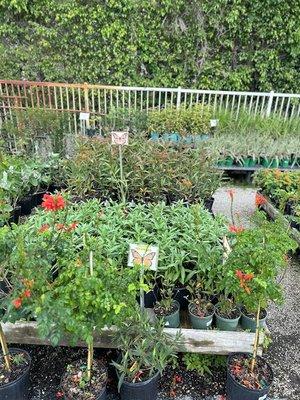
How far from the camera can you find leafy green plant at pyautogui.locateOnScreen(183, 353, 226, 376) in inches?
85.4

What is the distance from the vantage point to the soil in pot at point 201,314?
2176 millimetres

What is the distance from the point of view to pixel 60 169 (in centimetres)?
393

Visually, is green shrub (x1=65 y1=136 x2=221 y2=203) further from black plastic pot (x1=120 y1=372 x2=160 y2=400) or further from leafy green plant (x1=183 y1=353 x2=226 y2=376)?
black plastic pot (x1=120 y1=372 x2=160 y2=400)

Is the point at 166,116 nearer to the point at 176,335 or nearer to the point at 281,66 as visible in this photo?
the point at 281,66

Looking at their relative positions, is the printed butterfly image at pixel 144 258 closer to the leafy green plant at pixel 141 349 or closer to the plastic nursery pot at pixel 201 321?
the leafy green plant at pixel 141 349

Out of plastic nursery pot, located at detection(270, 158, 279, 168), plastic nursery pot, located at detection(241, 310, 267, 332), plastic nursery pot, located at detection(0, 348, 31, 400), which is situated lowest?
plastic nursery pot, located at detection(270, 158, 279, 168)

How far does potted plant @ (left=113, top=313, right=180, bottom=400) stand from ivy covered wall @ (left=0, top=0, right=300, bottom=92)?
20.6 ft

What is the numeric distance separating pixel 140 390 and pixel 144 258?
0.69m

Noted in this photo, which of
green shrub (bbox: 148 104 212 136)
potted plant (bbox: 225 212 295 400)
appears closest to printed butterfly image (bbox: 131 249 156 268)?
potted plant (bbox: 225 212 295 400)

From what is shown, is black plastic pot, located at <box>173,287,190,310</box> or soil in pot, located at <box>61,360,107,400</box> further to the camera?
black plastic pot, located at <box>173,287,190,310</box>

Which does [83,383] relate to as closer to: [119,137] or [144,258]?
[144,258]

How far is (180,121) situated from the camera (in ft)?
18.6

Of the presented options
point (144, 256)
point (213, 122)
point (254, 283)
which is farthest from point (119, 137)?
point (213, 122)

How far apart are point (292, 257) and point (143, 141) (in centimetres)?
202
